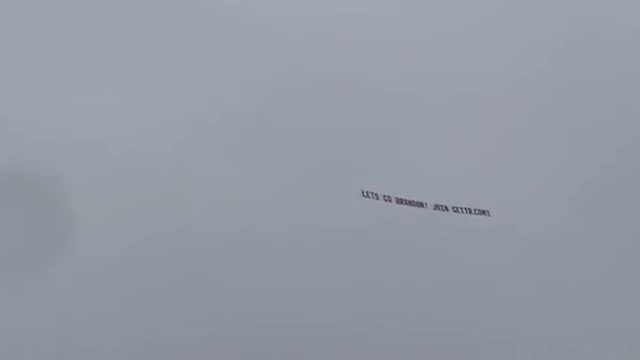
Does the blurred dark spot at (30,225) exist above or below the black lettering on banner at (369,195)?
below

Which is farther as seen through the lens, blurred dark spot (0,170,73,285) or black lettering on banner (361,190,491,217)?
black lettering on banner (361,190,491,217)

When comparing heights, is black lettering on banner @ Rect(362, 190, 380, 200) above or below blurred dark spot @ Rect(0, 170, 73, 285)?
above

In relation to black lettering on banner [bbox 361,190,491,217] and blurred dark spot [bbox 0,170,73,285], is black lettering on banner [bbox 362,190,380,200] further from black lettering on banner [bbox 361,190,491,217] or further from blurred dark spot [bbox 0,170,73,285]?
blurred dark spot [bbox 0,170,73,285]

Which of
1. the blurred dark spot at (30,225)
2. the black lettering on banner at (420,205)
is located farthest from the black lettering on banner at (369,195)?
the blurred dark spot at (30,225)

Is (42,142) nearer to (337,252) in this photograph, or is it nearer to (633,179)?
(337,252)

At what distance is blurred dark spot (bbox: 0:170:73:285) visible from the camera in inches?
Result: 39.2

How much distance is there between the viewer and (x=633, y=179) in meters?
1.26

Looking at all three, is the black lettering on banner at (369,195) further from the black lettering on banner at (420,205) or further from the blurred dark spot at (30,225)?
the blurred dark spot at (30,225)

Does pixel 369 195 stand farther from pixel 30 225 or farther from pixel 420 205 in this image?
pixel 30 225

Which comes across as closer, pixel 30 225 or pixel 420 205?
pixel 30 225

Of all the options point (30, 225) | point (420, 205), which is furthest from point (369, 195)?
point (30, 225)

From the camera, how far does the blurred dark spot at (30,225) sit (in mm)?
995

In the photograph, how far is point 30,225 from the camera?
1.00 m

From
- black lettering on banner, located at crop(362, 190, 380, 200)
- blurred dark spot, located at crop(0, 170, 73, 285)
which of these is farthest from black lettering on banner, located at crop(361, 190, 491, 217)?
blurred dark spot, located at crop(0, 170, 73, 285)
